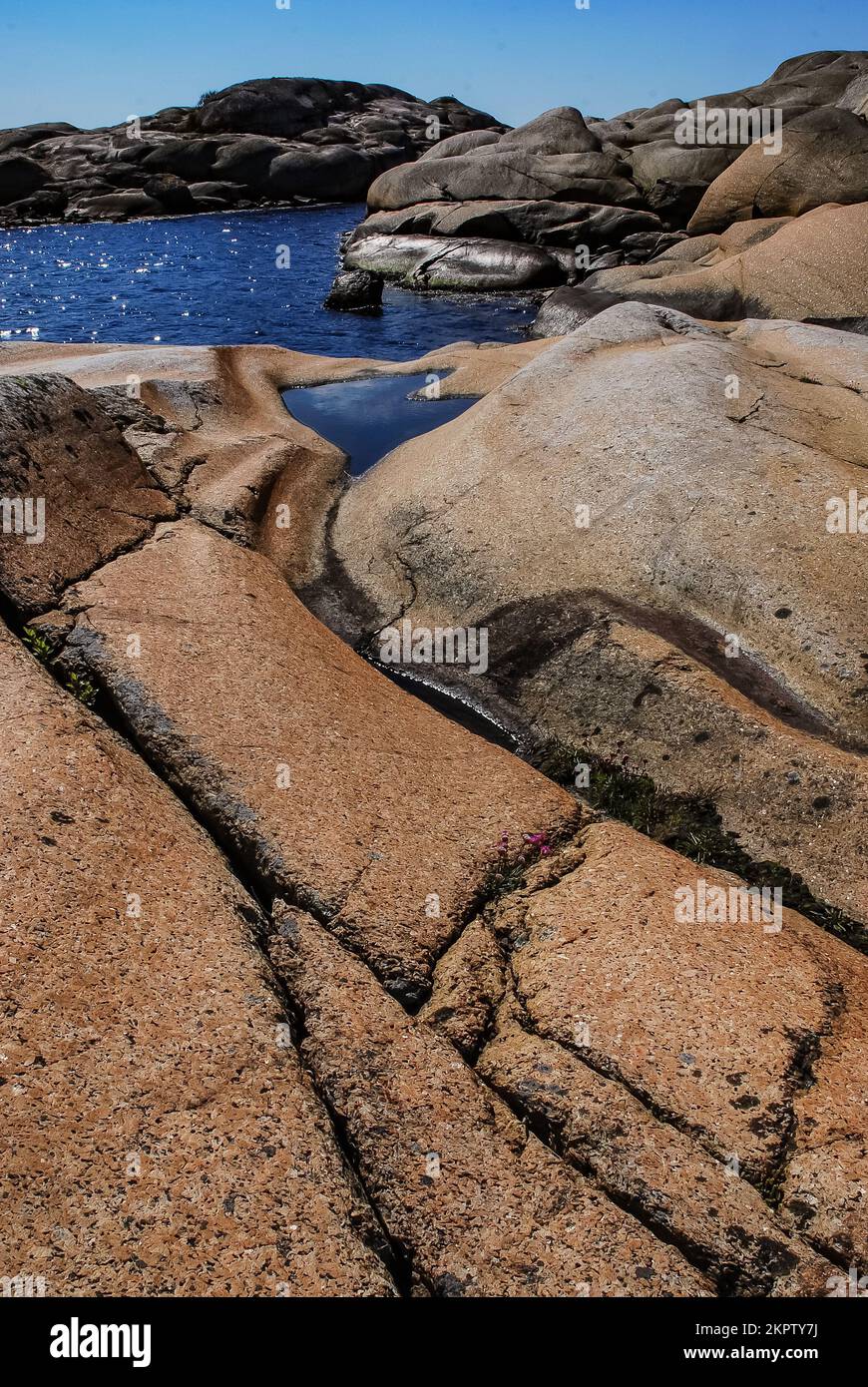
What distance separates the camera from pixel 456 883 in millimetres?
6832

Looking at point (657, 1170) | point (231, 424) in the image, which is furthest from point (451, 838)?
point (231, 424)

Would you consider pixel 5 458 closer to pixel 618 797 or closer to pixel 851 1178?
pixel 618 797

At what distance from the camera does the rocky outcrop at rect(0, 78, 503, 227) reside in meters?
71.2

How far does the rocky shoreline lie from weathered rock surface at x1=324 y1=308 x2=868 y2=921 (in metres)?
0.05

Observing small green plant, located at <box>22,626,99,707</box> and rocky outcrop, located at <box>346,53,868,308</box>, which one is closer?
small green plant, located at <box>22,626,99,707</box>

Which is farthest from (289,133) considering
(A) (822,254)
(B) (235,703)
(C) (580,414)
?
(B) (235,703)

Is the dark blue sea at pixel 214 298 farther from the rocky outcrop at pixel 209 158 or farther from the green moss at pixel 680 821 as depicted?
the green moss at pixel 680 821

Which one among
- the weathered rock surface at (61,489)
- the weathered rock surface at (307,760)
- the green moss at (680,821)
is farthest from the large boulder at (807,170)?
the weathered rock surface at (307,760)

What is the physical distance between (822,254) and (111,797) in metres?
22.7

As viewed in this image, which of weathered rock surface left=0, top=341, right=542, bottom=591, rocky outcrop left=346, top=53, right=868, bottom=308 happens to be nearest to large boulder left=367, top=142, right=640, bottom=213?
rocky outcrop left=346, top=53, right=868, bottom=308

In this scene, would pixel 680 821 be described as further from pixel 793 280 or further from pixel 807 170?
pixel 807 170

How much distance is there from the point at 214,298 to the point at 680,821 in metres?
37.9

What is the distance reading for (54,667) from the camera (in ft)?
28.1

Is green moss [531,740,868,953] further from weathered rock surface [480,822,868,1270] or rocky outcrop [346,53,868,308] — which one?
rocky outcrop [346,53,868,308]
